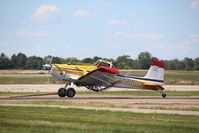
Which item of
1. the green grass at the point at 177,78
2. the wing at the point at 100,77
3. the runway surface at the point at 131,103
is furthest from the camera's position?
the green grass at the point at 177,78

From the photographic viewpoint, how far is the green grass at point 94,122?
10508 mm

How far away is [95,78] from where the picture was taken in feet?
78.3

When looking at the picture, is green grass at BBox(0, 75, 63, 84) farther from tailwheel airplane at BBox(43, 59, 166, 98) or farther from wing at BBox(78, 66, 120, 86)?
wing at BBox(78, 66, 120, 86)

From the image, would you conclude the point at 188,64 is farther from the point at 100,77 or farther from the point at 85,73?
the point at 100,77

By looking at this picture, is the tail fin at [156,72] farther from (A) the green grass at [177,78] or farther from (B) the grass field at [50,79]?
(A) the green grass at [177,78]

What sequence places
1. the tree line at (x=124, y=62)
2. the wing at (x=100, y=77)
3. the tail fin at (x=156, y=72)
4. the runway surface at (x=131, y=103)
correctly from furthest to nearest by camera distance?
the tree line at (x=124, y=62) < the tail fin at (x=156, y=72) < the wing at (x=100, y=77) < the runway surface at (x=131, y=103)

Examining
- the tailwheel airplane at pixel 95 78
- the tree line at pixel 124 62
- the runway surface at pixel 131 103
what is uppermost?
the tree line at pixel 124 62

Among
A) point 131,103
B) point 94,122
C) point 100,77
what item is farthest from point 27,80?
point 94,122

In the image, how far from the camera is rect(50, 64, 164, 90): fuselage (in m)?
24.2

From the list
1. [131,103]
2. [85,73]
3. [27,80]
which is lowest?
[131,103]

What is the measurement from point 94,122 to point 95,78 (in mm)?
11984

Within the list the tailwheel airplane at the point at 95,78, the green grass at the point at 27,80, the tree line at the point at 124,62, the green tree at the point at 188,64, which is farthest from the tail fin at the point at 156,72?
the green tree at the point at 188,64

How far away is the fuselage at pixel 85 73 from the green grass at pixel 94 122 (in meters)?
9.65

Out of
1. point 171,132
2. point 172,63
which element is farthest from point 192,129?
point 172,63
